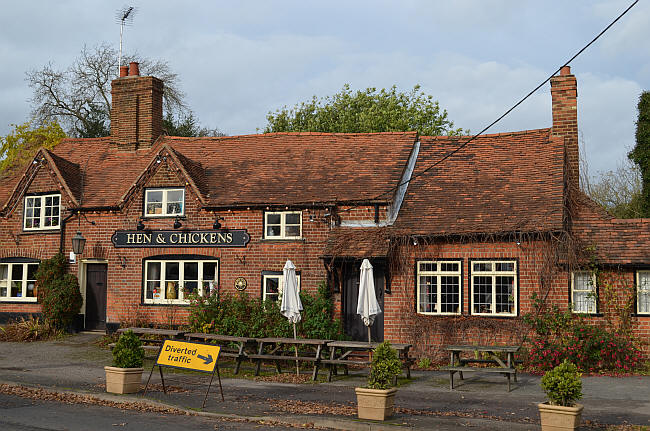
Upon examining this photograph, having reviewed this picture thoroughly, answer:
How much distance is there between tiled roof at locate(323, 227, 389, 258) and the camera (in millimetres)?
17875

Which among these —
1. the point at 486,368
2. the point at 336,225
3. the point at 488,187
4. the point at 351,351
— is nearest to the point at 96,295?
the point at 336,225

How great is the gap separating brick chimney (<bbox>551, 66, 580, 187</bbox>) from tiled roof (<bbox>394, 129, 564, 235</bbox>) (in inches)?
14.2

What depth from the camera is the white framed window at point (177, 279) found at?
66.8ft

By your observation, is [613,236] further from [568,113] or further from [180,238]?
[180,238]

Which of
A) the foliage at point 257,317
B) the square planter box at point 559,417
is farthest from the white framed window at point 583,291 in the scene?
the square planter box at point 559,417

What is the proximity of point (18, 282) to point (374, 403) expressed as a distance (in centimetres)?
1666

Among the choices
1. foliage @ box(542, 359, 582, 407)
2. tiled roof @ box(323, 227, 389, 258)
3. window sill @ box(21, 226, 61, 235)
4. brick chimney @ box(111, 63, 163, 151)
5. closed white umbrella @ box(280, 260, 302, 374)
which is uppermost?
brick chimney @ box(111, 63, 163, 151)

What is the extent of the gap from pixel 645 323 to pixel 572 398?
27.3ft

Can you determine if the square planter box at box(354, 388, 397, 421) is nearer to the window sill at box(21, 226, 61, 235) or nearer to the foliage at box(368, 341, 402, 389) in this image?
the foliage at box(368, 341, 402, 389)

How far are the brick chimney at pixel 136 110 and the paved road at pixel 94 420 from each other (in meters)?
14.1

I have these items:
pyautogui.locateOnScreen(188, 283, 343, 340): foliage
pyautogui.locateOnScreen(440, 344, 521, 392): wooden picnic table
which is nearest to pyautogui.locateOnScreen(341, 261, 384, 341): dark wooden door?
pyautogui.locateOnScreen(188, 283, 343, 340): foliage

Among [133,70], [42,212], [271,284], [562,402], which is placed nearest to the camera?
[562,402]

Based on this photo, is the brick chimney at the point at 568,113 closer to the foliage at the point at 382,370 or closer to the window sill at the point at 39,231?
the foliage at the point at 382,370

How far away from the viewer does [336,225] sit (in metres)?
19.2
